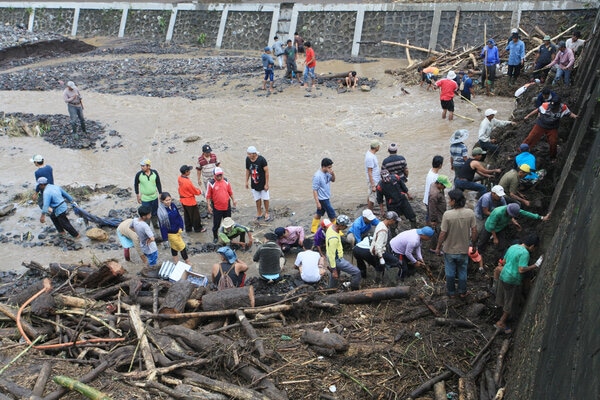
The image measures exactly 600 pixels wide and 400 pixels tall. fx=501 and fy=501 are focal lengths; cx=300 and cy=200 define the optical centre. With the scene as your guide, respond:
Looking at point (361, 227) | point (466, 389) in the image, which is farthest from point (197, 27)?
point (466, 389)

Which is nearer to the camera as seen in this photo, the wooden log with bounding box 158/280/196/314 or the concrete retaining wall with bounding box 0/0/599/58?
the wooden log with bounding box 158/280/196/314

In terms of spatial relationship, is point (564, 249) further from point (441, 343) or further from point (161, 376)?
point (161, 376)

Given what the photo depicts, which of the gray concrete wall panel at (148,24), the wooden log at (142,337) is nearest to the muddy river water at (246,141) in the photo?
the wooden log at (142,337)

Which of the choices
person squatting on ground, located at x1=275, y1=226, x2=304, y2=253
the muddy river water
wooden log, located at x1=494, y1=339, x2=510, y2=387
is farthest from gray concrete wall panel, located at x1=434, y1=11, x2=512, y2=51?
wooden log, located at x1=494, y1=339, x2=510, y2=387

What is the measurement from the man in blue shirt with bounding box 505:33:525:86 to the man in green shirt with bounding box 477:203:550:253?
9.46 metres

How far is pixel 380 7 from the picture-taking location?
23.6m

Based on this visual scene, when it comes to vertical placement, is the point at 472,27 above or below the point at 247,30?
above

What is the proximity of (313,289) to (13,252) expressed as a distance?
6.65 meters

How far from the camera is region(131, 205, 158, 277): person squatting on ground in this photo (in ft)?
28.7

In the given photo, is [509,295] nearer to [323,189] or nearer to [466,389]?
[466,389]

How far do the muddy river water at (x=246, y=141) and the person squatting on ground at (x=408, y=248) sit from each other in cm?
228

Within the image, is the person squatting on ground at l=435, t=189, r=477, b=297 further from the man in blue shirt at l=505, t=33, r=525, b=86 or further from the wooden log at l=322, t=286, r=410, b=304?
the man in blue shirt at l=505, t=33, r=525, b=86

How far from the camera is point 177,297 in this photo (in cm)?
705

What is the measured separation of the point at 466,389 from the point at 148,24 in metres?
31.2
